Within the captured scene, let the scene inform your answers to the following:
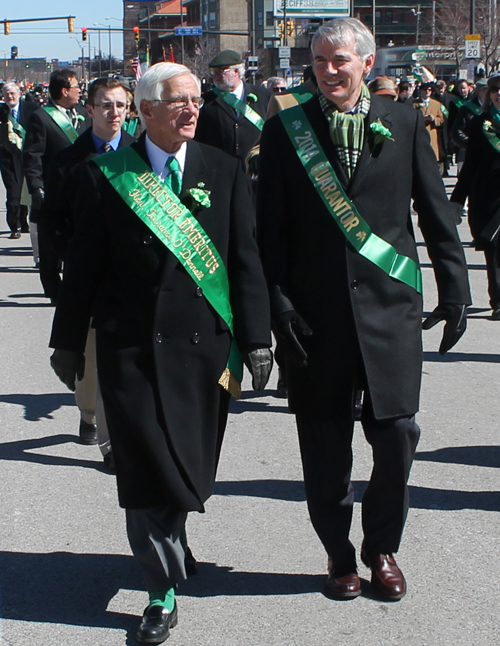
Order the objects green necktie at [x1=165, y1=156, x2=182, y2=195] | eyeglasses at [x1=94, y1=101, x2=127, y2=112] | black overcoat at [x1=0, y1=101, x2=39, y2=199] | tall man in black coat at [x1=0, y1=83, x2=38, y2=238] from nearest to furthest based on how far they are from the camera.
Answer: green necktie at [x1=165, y1=156, x2=182, y2=195], eyeglasses at [x1=94, y1=101, x2=127, y2=112], tall man in black coat at [x1=0, y1=83, x2=38, y2=238], black overcoat at [x1=0, y1=101, x2=39, y2=199]

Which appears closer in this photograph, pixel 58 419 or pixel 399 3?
pixel 58 419

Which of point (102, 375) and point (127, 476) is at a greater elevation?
point (102, 375)

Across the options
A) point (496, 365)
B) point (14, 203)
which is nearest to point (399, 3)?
point (14, 203)

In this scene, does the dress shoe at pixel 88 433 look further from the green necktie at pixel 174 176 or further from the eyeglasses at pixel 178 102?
the eyeglasses at pixel 178 102

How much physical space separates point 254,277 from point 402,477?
34.5 inches

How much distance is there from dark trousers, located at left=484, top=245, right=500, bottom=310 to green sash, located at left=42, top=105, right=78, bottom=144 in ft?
11.7

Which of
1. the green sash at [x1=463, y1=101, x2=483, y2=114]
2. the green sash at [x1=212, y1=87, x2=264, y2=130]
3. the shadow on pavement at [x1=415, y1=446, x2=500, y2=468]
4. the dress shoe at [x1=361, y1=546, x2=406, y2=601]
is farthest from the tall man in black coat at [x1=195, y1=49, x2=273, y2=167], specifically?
the green sash at [x1=463, y1=101, x2=483, y2=114]

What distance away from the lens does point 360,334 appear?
3.58 meters

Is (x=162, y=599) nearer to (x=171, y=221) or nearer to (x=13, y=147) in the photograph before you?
(x=171, y=221)

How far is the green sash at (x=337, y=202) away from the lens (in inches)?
139

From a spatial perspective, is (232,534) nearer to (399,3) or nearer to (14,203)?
(14,203)

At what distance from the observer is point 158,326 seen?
3.42 metres

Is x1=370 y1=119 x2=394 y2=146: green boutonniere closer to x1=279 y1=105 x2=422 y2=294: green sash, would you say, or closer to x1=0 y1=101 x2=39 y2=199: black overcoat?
x1=279 y1=105 x2=422 y2=294: green sash

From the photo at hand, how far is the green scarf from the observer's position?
3.56 meters
